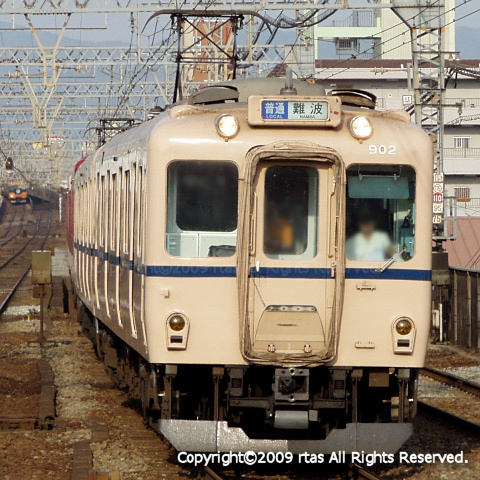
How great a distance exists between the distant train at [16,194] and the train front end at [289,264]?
82.1 m

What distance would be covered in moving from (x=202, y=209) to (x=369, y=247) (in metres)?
1.26

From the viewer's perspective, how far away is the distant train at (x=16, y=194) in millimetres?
87562

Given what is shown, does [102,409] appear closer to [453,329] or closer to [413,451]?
[413,451]

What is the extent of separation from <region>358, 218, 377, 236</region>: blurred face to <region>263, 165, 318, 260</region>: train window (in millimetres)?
369

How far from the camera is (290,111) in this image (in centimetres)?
738

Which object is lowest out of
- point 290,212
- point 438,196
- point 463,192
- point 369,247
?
point 369,247

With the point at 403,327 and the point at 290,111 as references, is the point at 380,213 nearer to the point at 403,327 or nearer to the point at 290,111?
the point at 403,327

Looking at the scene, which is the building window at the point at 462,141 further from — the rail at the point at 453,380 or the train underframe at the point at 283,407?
the train underframe at the point at 283,407

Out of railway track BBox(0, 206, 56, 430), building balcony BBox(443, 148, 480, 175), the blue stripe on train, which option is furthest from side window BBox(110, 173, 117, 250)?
building balcony BBox(443, 148, 480, 175)

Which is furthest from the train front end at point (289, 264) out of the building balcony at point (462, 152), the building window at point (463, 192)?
the building balcony at point (462, 152)

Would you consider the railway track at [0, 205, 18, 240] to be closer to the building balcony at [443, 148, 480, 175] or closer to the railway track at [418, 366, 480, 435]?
the building balcony at [443, 148, 480, 175]

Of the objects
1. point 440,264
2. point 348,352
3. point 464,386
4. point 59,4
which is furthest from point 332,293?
point 59,4

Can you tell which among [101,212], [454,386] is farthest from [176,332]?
[454,386]

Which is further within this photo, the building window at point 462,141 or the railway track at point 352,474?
the building window at point 462,141
